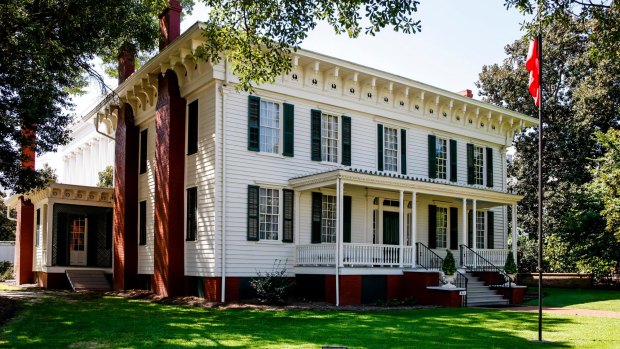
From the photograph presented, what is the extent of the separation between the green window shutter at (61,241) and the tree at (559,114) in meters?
23.6

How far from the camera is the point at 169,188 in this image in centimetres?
2108

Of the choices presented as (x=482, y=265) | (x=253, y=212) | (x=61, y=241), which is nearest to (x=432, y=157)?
(x=482, y=265)

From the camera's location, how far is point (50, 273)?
26406 mm

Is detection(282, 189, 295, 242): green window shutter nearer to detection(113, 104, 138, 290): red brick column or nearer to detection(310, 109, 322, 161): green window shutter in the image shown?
detection(310, 109, 322, 161): green window shutter

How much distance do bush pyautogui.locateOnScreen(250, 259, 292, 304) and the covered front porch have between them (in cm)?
101

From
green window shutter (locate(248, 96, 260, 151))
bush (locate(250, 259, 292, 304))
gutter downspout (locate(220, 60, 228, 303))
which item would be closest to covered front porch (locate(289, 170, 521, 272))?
bush (locate(250, 259, 292, 304))

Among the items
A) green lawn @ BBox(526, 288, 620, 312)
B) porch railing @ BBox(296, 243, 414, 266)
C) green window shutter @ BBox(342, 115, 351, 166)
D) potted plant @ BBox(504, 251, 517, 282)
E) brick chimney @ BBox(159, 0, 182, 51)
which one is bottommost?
green lawn @ BBox(526, 288, 620, 312)

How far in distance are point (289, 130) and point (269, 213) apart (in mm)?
2904

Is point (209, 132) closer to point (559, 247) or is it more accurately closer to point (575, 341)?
point (575, 341)

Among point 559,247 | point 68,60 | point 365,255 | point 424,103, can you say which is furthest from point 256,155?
point 559,247

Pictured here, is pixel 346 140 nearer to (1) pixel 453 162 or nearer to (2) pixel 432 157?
(2) pixel 432 157

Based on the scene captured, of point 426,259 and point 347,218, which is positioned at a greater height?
point 347,218

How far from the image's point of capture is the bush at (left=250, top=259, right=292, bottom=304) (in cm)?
1888

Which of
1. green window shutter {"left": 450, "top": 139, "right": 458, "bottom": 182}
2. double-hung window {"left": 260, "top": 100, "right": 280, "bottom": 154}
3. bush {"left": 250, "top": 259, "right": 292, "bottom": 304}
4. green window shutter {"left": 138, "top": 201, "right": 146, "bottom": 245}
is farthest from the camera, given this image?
green window shutter {"left": 450, "top": 139, "right": 458, "bottom": 182}
